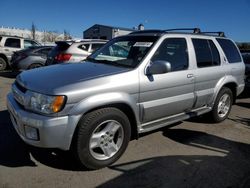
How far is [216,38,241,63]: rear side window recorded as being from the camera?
5691 millimetres

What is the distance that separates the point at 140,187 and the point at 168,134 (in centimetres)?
194

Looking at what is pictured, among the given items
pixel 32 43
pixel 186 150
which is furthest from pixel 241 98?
pixel 32 43

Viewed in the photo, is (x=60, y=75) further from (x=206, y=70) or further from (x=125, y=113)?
(x=206, y=70)

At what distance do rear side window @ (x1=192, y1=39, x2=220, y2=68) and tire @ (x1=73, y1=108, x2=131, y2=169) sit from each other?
6.60 feet

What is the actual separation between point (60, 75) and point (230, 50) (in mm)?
3882

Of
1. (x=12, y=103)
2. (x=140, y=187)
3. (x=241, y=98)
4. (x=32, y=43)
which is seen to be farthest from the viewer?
(x=32, y=43)

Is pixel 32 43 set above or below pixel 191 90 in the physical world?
above

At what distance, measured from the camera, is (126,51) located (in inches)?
179

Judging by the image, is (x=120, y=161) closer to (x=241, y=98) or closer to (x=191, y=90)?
(x=191, y=90)

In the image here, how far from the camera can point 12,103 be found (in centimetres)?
382

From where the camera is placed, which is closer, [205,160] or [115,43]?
[205,160]

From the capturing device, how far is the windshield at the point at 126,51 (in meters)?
4.18

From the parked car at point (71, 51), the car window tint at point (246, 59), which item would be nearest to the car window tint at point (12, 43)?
the parked car at point (71, 51)

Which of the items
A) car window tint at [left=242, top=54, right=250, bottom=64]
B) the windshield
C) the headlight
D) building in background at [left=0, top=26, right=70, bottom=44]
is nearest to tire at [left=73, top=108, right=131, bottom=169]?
the headlight
